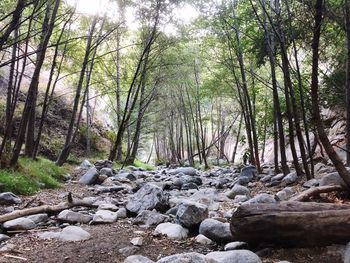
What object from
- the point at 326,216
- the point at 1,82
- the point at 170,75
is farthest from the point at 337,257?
the point at 1,82

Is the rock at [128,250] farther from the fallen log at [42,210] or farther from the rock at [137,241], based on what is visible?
the fallen log at [42,210]

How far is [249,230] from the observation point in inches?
111

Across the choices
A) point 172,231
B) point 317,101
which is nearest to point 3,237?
point 172,231

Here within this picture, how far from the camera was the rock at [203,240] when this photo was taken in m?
3.25

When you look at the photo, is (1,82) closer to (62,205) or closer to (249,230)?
(62,205)

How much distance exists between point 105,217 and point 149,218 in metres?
0.52

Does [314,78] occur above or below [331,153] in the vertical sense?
above

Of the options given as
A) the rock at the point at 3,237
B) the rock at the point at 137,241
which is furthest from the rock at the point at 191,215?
the rock at the point at 3,237

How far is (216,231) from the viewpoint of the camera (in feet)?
A: 10.7

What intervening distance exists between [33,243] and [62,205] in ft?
3.90

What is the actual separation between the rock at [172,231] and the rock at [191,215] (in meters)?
0.08

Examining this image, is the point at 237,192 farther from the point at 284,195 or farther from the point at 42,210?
the point at 42,210

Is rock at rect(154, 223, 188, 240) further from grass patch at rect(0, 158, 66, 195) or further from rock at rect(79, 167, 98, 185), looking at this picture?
rock at rect(79, 167, 98, 185)

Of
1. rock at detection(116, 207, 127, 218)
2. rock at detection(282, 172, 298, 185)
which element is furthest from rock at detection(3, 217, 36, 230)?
rock at detection(282, 172, 298, 185)
